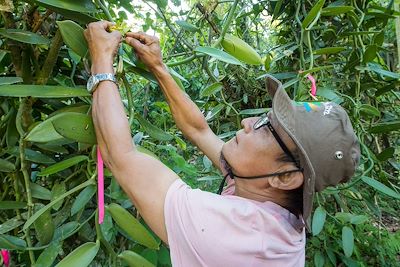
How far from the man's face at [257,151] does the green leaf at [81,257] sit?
0.87 feet

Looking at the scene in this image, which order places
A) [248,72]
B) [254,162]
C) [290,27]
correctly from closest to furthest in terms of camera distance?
[254,162] < [290,27] < [248,72]

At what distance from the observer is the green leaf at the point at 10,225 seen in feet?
2.27

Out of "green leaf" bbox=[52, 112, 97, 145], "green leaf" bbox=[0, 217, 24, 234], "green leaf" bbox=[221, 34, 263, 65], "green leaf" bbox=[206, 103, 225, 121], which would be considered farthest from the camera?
"green leaf" bbox=[206, 103, 225, 121]

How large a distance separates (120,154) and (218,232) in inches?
7.4

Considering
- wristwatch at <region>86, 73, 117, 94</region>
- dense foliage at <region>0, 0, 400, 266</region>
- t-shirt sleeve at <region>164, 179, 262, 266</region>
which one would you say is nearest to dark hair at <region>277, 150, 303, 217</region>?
t-shirt sleeve at <region>164, 179, 262, 266</region>

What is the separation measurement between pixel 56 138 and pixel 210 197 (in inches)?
9.4

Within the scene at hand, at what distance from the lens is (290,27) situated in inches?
51.4

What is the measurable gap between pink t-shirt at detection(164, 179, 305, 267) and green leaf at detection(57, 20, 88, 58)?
9.6 inches

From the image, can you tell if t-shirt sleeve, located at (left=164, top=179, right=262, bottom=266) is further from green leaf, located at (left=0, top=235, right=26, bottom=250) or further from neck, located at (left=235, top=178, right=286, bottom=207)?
green leaf, located at (left=0, top=235, right=26, bottom=250)

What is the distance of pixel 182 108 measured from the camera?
0.98 meters

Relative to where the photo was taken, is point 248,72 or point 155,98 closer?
point 248,72

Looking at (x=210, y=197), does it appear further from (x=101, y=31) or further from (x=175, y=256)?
(x=101, y=31)

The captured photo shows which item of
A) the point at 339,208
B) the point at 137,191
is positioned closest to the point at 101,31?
the point at 137,191

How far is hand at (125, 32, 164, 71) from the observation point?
2.50 ft
